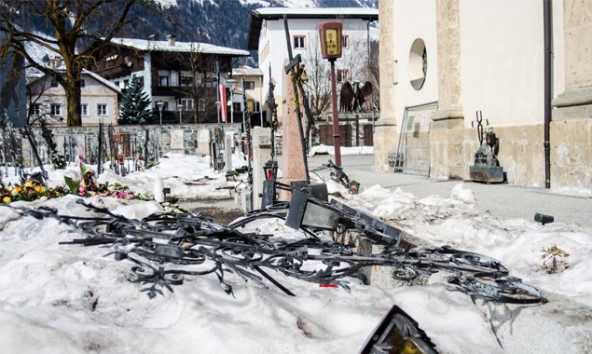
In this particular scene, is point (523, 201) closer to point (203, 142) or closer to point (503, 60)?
point (503, 60)

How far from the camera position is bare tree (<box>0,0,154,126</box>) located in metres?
29.6

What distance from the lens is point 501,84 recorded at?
11555 millimetres

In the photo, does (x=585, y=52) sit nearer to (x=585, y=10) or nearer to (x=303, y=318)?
(x=585, y=10)

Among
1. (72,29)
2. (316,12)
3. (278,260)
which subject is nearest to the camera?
(278,260)

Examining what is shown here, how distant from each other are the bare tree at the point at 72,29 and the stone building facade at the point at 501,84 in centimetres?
1880

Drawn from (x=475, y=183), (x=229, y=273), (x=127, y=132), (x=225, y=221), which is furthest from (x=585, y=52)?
(x=127, y=132)

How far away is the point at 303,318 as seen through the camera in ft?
9.11

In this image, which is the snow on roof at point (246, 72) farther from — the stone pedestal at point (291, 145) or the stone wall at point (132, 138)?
the stone pedestal at point (291, 145)

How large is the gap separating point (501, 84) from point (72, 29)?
2569 cm

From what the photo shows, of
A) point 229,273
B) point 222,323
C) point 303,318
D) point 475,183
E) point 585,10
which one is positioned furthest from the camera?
point 475,183

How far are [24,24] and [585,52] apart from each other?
2939 centimetres

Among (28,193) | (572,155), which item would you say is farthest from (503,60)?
(28,193)

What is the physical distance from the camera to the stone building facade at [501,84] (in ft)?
28.7

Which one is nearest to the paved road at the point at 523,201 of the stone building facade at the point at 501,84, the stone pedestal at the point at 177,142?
the stone building facade at the point at 501,84
